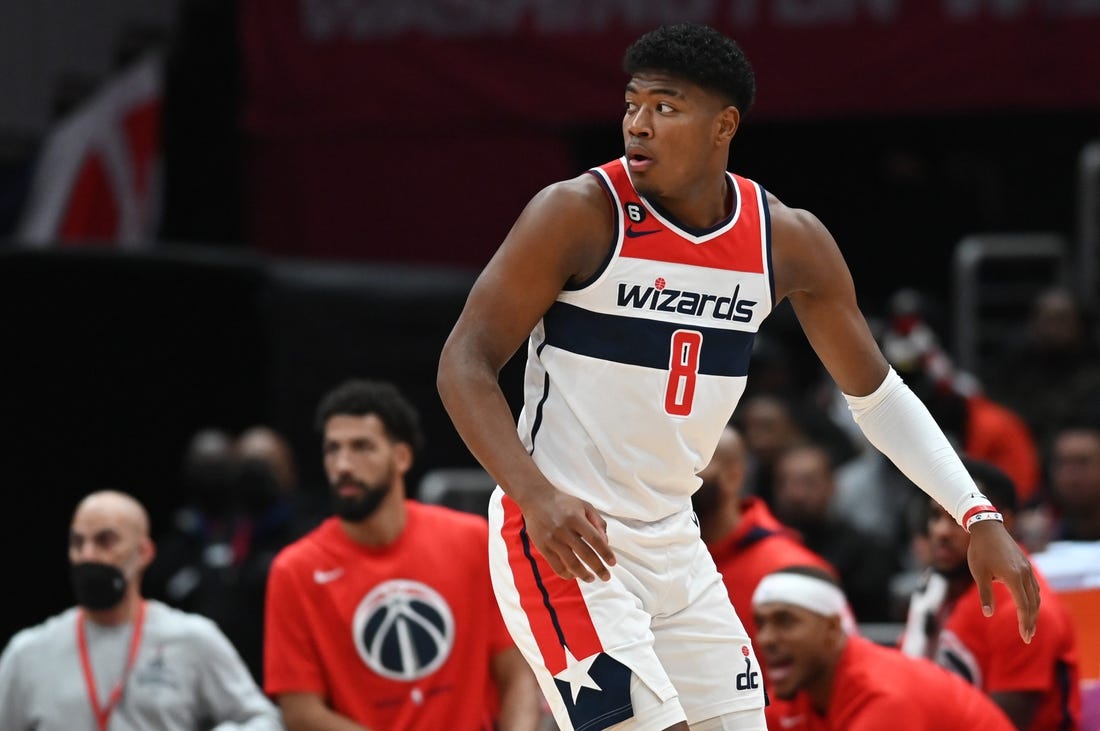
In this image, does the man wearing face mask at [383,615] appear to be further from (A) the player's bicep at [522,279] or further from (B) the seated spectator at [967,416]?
(B) the seated spectator at [967,416]

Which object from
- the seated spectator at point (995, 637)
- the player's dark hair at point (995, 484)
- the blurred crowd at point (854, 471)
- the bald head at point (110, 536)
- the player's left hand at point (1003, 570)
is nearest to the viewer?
the player's left hand at point (1003, 570)

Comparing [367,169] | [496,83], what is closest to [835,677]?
[496,83]

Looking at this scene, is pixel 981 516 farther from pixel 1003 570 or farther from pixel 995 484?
pixel 995 484

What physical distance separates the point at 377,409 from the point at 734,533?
1484 mm

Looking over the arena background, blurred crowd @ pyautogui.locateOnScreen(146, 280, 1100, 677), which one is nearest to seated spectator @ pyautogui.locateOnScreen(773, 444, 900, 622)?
blurred crowd @ pyautogui.locateOnScreen(146, 280, 1100, 677)

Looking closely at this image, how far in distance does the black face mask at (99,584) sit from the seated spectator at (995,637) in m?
2.90

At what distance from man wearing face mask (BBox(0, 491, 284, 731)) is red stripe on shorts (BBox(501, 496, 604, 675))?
8.82 ft

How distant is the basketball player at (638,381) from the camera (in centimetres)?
389

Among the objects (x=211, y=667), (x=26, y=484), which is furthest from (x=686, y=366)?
(x=26, y=484)

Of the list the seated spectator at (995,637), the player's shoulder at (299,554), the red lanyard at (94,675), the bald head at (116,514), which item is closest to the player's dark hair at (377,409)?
the player's shoulder at (299,554)

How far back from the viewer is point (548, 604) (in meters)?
3.97

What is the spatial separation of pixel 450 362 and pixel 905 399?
4.00 ft

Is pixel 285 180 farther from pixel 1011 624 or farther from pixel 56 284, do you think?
pixel 1011 624

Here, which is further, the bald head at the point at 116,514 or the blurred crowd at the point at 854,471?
the blurred crowd at the point at 854,471
